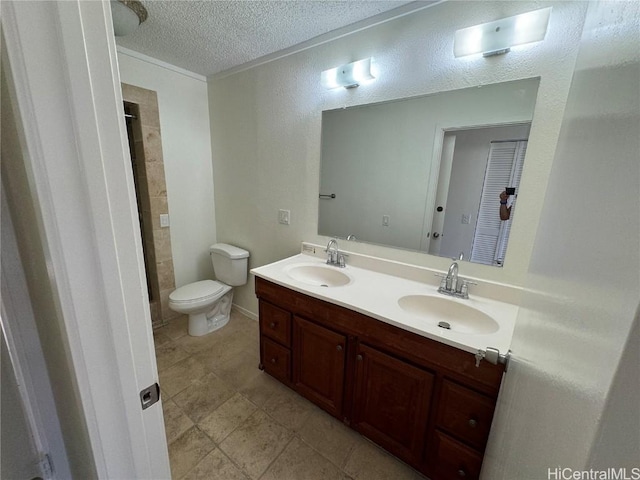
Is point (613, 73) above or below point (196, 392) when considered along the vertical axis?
above

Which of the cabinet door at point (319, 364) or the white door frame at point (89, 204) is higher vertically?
the white door frame at point (89, 204)

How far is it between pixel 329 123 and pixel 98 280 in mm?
1651

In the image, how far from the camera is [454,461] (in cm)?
107

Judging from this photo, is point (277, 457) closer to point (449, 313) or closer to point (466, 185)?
point (449, 313)

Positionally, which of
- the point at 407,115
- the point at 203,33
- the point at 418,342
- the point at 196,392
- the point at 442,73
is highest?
the point at 203,33

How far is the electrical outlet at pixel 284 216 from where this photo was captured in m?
2.07

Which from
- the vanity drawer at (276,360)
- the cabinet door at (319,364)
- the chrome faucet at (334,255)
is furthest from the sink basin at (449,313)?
the vanity drawer at (276,360)

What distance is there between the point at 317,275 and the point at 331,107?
1.16 meters

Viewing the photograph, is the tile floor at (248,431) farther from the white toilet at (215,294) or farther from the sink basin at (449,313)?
the sink basin at (449,313)

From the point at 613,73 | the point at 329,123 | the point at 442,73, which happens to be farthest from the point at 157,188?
the point at 613,73

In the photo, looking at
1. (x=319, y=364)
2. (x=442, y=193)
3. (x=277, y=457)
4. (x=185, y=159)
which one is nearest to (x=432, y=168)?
(x=442, y=193)

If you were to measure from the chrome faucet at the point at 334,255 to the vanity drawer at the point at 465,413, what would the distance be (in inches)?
36.0

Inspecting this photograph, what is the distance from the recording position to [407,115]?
1.46 m

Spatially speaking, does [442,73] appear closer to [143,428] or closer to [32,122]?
[32,122]
